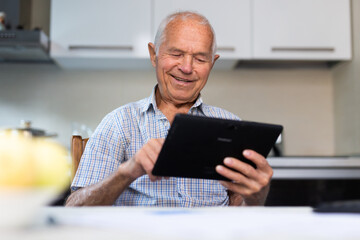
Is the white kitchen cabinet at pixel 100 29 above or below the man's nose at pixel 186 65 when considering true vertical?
above

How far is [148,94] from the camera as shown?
288cm

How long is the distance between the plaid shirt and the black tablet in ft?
1.01

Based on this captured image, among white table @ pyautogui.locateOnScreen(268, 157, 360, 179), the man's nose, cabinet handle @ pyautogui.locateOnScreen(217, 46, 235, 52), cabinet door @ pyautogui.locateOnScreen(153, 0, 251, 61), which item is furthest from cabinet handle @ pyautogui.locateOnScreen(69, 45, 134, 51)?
the man's nose

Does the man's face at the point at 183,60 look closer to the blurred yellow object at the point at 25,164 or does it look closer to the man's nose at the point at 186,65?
the man's nose at the point at 186,65

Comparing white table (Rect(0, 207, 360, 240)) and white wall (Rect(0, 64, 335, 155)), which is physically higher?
white wall (Rect(0, 64, 335, 155))

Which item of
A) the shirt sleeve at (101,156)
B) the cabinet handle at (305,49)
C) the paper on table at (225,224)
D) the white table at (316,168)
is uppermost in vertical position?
the cabinet handle at (305,49)

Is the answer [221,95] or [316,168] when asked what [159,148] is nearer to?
[316,168]

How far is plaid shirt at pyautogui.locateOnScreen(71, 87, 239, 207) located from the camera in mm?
1188

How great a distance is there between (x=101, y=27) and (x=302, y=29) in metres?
1.29

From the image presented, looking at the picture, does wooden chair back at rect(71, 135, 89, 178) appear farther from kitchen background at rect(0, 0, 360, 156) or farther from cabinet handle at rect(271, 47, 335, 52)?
A: cabinet handle at rect(271, 47, 335, 52)

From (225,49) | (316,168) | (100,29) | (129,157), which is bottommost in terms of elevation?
(316,168)

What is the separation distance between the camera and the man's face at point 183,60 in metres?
1.38

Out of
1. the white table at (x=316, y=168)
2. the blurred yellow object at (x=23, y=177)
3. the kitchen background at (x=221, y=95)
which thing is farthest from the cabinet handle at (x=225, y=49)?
the blurred yellow object at (x=23, y=177)

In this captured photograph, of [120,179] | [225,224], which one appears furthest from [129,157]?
[225,224]
